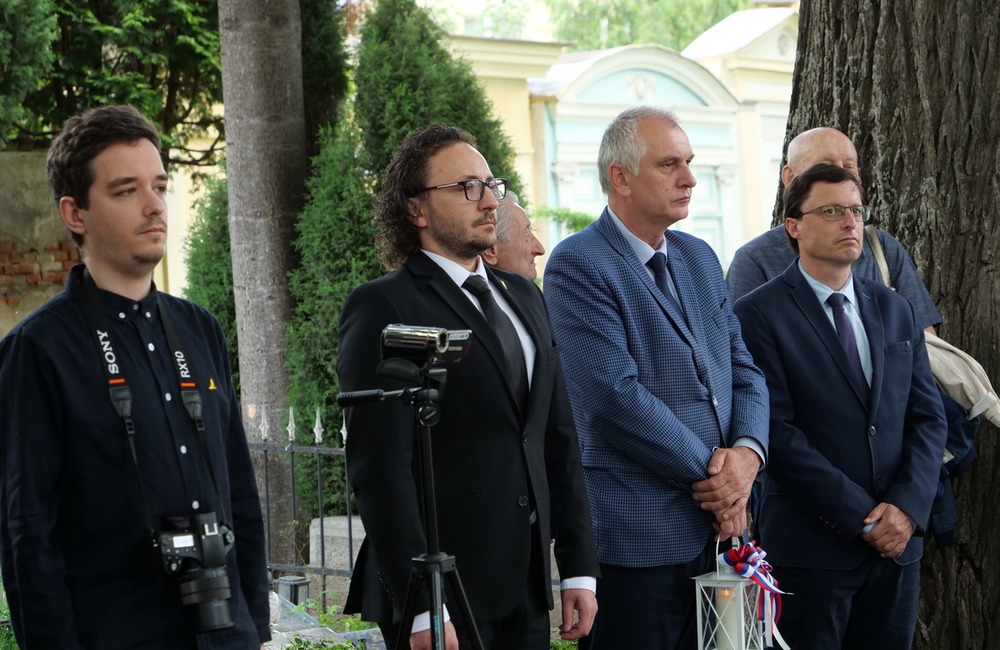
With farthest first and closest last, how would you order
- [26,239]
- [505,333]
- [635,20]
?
[635,20] < [26,239] < [505,333]

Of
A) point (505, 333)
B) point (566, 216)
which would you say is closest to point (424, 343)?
point (505, 333)

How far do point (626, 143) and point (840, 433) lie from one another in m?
1.16

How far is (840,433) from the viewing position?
404cm

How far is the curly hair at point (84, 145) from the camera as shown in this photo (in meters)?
2.73

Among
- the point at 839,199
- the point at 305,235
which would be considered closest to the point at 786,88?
the point at 305,235

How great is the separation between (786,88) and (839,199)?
78.3ft

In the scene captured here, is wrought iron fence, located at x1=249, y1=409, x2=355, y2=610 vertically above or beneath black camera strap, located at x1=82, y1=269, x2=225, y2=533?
beneath

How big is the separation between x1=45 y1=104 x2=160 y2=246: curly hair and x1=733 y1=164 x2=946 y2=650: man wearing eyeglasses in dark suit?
2.24m

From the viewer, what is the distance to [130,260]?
2.72 metres

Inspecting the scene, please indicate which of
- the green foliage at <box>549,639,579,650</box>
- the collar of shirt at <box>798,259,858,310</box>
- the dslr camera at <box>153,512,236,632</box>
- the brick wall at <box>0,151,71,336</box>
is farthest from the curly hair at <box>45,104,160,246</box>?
the brick wall at <box>0,151,71,336</box>

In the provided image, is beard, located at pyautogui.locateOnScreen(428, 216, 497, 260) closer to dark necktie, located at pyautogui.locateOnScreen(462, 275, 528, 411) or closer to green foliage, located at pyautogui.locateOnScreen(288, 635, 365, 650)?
dark necktie, located at pyautogui.locateOnScreen(462, 275, 528, 411)

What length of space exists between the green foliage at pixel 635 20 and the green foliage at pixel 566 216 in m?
25.1

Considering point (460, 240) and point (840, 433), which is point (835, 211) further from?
point (460, 240)

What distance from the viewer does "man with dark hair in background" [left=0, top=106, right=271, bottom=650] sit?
253 cm
